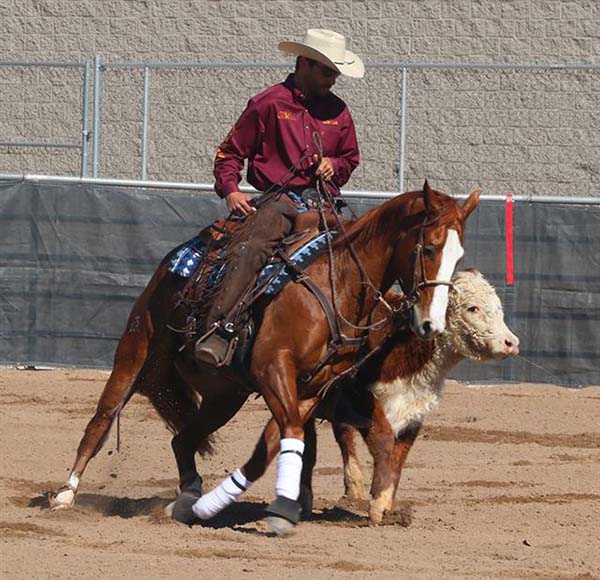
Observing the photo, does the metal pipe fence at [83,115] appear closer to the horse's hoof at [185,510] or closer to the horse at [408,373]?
the horse at [408,373]

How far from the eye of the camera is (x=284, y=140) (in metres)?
8.28

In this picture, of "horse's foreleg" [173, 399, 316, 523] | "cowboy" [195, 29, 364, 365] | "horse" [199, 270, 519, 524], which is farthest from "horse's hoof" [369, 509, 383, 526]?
"cowboy" [195, 29, 364, 365]

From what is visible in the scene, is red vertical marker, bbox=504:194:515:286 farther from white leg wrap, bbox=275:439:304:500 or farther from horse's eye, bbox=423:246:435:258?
white leg wrap, bbox=275:439:304:500

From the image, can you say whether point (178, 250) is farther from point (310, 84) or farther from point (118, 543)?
point (118, 543)

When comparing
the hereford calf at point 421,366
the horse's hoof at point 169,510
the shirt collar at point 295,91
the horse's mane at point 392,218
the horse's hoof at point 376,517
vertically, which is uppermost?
the shirt collar at point 295,91

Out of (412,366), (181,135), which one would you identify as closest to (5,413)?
(412,366)

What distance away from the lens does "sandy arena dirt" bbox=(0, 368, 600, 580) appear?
6785 millimetres

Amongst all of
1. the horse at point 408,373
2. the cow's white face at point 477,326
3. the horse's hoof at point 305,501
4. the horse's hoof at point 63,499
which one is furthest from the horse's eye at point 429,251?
the horse's hoof at point 63,499

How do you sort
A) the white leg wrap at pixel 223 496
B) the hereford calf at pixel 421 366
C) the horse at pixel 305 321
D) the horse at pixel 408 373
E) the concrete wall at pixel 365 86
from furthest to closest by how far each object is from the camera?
the concrete wall at pixel 365 86 → the hereford calf at pixel 421 366 → the horse at pixel 408 373 → the white leg wrap at pixel 223 496 → the horse at pixel 305 321

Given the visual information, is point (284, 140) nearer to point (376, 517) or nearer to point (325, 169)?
point (325, 169)

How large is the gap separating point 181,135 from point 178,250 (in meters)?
9.11

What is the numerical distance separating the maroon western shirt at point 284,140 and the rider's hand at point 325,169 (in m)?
0.06

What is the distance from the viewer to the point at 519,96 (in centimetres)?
1644

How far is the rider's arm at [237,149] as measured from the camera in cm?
835
